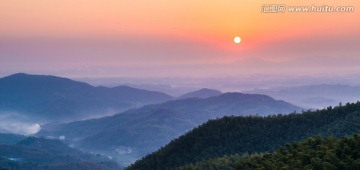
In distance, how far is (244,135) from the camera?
5866 inches

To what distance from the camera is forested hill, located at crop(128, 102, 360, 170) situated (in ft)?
455

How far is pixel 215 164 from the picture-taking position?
97875 millimetres

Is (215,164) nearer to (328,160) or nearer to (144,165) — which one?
(328,160)

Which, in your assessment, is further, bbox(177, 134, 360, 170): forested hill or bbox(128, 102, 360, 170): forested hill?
bbox(128, 102, 360, 170): forested hill

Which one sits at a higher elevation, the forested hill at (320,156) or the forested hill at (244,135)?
the forested hill at (244,135)

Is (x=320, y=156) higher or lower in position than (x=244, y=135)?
lower

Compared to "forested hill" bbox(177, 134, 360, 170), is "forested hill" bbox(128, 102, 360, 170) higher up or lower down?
higher up

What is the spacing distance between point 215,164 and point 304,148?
41.6m

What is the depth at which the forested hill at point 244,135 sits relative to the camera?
13875 cm

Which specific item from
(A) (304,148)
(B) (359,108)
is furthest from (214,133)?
(A) (304,148)

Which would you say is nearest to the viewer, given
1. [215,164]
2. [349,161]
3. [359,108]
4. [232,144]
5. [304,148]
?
[349,161]

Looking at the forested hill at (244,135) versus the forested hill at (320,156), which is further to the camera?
the forested hill at (244,135)

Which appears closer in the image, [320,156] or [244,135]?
[320,156]

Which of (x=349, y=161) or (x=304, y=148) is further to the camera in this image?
(x=304, y=148)
